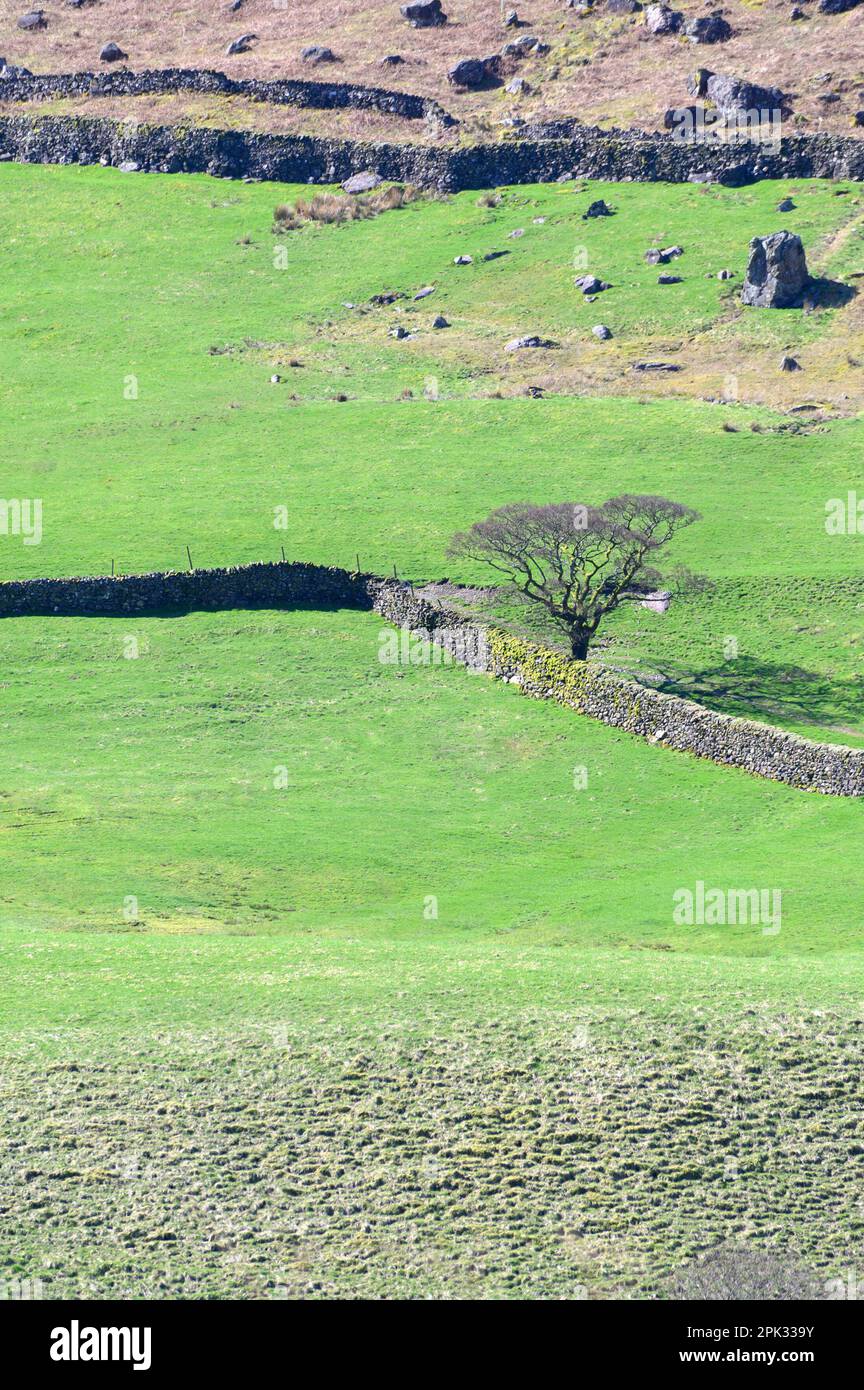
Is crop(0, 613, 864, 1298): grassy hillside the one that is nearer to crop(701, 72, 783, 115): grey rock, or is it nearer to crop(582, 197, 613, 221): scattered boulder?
crop(582, 197, 613, 221): scattered boulder

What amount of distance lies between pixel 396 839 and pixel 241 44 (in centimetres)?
9561

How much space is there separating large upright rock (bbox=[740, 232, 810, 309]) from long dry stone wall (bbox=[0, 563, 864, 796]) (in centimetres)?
3339

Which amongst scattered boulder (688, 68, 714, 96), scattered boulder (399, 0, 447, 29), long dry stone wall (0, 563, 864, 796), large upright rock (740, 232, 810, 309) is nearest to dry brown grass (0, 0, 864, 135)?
scattered boulder (688, 68, 714, 96)

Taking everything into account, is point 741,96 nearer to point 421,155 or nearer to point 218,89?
point 421,155

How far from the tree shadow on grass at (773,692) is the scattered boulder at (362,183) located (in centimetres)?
5995

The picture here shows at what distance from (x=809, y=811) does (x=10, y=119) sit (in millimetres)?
90019

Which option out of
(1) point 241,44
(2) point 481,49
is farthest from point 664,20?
(1) point 241,44

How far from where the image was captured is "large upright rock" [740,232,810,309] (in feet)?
283

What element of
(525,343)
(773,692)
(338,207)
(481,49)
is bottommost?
(773,692)

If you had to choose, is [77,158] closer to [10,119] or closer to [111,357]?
[10,119]

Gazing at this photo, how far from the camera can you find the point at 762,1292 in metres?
25.5

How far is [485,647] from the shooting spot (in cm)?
5934

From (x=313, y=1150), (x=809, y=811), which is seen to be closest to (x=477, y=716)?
(x=809, y=811)

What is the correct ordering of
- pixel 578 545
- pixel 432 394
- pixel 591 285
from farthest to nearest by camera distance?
pixel 591 285 → pixel 432 394 → pixel 578 545
